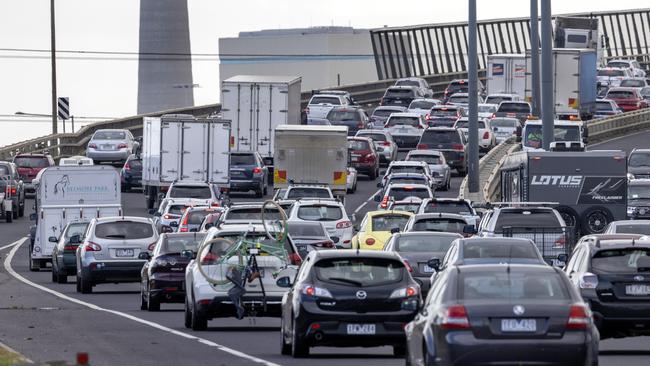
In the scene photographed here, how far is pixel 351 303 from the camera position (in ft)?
67.0

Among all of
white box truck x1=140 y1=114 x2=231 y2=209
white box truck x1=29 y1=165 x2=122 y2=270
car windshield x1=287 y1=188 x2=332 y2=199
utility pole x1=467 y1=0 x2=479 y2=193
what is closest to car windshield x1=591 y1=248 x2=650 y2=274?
white box truck x1=29 y1=165 x2=122 y2=270

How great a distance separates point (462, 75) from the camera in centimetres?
11950

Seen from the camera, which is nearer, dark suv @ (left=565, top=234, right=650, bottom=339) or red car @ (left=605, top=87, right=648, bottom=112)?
dark suv @ (left=565, top=234, right=650, bottom=339)

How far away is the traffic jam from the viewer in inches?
631

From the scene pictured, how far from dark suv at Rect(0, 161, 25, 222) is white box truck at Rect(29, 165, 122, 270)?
1454 cm

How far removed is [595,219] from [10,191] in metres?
27.2

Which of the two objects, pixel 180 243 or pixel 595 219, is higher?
pixel 595 219

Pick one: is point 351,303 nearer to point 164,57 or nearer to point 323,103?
point 323,103

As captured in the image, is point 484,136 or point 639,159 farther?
point 484,136

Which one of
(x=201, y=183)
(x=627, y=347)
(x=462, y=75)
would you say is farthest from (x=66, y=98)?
(x=627, y=347)

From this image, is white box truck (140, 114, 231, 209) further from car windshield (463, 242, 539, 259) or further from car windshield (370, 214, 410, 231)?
car windshield (463, 242, 539, 259)

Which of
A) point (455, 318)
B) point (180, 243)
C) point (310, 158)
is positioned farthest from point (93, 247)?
point (310, 158)

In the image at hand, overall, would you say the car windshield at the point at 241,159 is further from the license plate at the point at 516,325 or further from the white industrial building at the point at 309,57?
the white industrial building at the point at 309,57

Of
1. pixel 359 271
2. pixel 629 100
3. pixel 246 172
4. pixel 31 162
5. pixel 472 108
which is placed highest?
pixel 629 100
